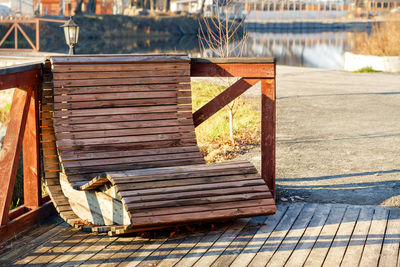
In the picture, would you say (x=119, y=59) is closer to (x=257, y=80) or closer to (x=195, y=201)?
(x=257, y=80)

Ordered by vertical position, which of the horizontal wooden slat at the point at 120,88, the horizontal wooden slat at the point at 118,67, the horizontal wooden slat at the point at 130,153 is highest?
the horizontal wooden slat at the point at 118,67

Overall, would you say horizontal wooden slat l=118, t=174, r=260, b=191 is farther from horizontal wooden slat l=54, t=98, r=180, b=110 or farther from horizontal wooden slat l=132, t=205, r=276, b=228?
horizontal wooden slat l=54, t=98, r=180, b=110

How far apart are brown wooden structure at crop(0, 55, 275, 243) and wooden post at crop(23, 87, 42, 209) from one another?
3 cm

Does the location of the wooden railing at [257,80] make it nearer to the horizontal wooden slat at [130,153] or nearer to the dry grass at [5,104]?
the horizontal wooden slat at [130,153]

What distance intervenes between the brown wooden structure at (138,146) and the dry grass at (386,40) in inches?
581

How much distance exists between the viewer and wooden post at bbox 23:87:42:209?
4.58m

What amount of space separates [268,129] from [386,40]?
15.0 meters

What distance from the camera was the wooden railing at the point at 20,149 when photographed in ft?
13.5

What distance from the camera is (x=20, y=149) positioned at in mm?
4195

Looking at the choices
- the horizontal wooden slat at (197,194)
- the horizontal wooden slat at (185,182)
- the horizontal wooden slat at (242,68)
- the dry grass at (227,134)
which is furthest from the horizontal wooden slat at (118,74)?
the dry grass at (227,134)

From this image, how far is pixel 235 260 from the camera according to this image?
12.5 feet

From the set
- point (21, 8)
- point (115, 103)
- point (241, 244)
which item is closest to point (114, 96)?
point (115, 103)

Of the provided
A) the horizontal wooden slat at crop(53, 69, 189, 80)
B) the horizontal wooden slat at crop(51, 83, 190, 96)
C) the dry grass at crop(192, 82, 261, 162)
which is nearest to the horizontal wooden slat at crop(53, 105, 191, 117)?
the horizontal wooden slat at crop(51, 83, 190, 96)

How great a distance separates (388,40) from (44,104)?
15.9 metres
